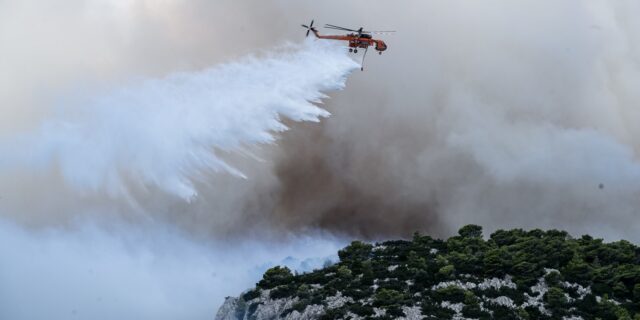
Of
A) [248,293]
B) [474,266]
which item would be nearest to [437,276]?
[474,266]

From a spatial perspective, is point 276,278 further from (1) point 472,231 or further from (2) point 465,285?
(1) point 472,231

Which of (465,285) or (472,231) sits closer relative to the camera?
(465,285)

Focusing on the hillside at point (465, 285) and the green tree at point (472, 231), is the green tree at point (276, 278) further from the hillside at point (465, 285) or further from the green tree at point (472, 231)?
the green tree at point (472, 231)

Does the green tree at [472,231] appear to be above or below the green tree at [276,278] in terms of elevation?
above

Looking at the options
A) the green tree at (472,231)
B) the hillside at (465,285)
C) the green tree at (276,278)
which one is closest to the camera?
the hillside at (465,285)

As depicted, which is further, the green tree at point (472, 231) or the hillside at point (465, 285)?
the green tree at point (472, 231)

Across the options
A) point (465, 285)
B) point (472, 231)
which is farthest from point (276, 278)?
point (472, 231)

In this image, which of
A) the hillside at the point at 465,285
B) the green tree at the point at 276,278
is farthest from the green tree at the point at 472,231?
the green tree at the point at 276,278

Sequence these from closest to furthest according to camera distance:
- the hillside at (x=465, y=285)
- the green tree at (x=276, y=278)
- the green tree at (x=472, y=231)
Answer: the hillside at (x=465, y=285) < the green tree at (x=276, y=278) < the green tree at (x=472, y=231)

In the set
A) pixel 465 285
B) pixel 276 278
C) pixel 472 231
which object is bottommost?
pixel 465 285
